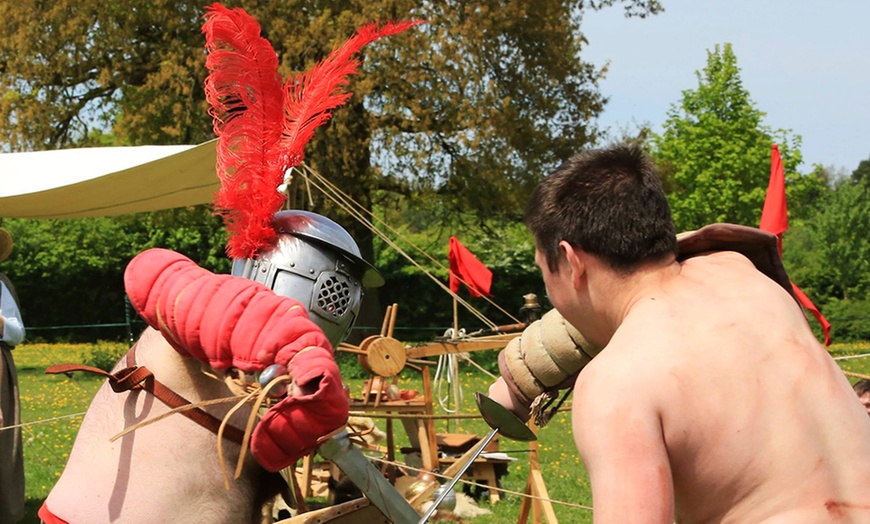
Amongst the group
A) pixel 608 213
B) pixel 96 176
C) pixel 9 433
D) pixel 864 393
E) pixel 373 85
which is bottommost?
pixel 9 433

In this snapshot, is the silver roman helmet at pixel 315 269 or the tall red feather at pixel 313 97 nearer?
the silver roman helmet at pixel 315 269

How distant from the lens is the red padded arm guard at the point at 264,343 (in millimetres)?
2270

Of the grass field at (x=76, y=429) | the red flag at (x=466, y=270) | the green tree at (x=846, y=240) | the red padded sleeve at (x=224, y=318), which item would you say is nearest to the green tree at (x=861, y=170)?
the green tree at (x=846, y=240)

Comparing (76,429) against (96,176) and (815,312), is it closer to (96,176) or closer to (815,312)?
(96,176)

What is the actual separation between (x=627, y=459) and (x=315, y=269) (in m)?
1.55

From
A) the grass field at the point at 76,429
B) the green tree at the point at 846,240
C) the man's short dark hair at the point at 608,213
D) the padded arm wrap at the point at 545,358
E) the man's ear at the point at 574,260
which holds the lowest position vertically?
the grass field at the point at 76,429

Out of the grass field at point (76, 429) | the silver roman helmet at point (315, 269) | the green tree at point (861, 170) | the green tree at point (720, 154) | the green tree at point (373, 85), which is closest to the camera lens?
the silver roman helmet at point (315, 269)

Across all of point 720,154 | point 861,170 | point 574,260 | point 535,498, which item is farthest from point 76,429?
point 861,170

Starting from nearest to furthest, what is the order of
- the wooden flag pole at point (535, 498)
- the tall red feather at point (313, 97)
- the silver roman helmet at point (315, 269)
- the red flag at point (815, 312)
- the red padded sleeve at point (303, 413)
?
the red padded sleeve at point (303, 413)
the silver roman helmet at point (315, 269)
the tall red feather at point (313, 97)
the red flag at point (815, 312)
the wooden flag pole at point (535, 498)

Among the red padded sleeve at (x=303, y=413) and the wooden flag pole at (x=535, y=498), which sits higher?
the red padded sleeve at (x=303, y=413)

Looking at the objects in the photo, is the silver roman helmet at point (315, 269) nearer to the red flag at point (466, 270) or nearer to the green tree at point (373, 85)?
the red flag at point (466, 270)

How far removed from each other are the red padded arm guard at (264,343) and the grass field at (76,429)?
3.36 ft

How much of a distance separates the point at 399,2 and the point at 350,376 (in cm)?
561

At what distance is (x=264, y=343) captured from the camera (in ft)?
7.48
